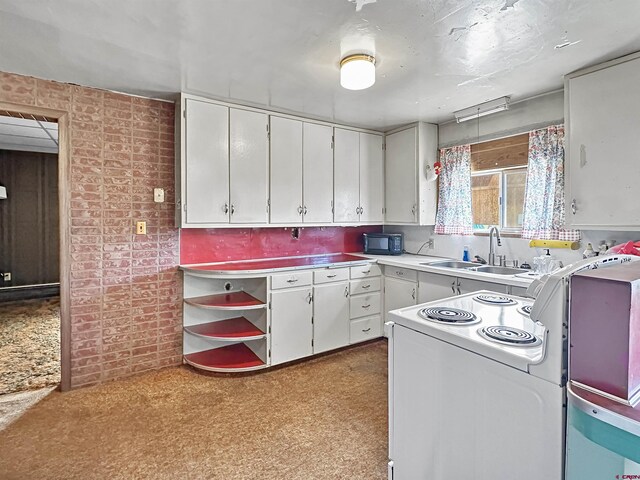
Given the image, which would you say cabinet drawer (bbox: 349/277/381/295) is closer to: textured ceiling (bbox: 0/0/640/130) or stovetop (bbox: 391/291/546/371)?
stovetop (bbox: 391/291/546/371)

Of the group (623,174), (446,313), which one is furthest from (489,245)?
(446,313)

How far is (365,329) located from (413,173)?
1.75 metres

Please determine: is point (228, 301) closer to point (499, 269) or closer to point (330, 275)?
point (330, 275)

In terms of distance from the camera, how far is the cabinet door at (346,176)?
145 inches

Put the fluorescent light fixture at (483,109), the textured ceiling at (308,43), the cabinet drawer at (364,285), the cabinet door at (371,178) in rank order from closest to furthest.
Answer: the textured ceiling at (308,43)
the fluorescent light fixture at (483,109)
the cabinet drawer at (364,285)
the cabinet door at (371,178)

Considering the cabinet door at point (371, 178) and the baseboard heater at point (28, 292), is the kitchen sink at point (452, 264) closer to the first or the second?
the cabinet door at point (371, 178)

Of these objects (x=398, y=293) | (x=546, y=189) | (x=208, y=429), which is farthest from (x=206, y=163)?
(x=546, y=189)

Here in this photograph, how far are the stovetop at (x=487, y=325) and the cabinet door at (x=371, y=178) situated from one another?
7.14ft

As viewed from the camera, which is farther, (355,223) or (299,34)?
(355,223)

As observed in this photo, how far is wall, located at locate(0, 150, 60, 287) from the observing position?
203 inches

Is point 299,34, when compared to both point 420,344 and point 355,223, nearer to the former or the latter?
point 420,344

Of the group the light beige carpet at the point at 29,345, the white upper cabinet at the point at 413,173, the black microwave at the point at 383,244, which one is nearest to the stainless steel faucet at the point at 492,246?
the white upper cabinet at the point at 413,173

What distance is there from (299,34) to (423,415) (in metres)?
2.02

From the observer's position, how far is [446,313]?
61.1 inches
